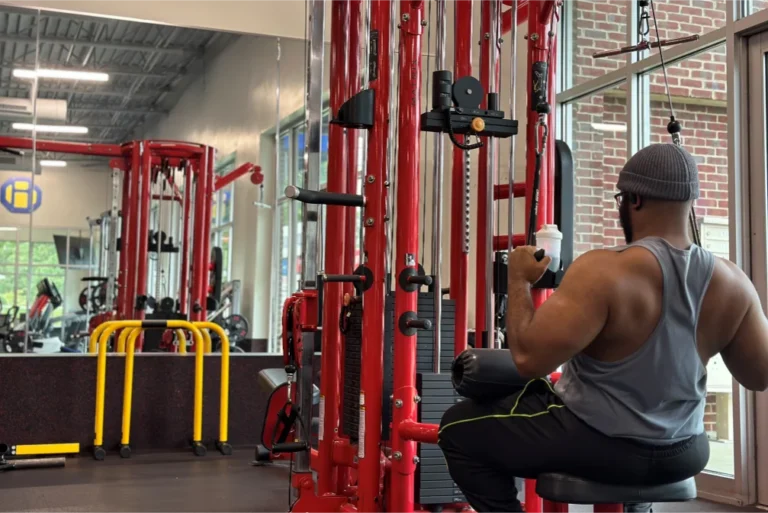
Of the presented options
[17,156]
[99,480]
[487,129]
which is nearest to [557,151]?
[487,129]

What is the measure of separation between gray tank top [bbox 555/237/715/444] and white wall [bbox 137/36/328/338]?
4957 millimetres

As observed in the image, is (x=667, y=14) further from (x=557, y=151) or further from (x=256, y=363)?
(x=256, y=363)

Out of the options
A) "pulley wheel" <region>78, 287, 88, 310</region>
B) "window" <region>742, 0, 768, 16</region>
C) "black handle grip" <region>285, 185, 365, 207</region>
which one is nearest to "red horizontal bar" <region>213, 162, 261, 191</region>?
"pulley wheel" <region>78, 287, 88, 310</region>

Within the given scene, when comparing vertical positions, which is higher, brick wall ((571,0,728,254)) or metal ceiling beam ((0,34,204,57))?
metal ceiling beam ((0,34,204,57))

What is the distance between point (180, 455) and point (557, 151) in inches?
137

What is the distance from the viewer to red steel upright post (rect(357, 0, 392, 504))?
2961 mm

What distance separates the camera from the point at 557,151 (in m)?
3.03

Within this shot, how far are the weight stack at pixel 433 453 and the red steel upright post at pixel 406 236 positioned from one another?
36 millimetres

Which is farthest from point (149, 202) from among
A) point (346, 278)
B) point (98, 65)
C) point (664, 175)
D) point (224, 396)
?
point (664, 175)

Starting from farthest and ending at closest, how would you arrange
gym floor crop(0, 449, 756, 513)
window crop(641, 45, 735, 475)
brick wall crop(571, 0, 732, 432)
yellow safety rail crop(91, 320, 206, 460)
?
1. yellow safety rail crop(91, 320, 206, 460)
2. brick wall crop(571, 0, 732, 432)
3. window crop(641, 45, 735, 475)
4. gym floor crop(0, 449, 756, 513)

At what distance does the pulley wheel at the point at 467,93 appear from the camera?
2.75 m

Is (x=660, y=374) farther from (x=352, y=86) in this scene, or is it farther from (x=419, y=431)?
(x=352, y=86)

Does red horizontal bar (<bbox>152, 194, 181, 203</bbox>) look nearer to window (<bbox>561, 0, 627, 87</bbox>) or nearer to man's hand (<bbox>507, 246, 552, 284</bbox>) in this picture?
window (<bbox>561, 0, 627, 87</bbox>)

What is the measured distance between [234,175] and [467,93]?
4.16 metres
